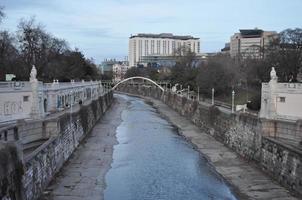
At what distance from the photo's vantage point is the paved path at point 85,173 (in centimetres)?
2400

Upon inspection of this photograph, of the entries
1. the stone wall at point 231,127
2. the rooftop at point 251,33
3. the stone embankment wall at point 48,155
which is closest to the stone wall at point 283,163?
the stone wall at point 231,127

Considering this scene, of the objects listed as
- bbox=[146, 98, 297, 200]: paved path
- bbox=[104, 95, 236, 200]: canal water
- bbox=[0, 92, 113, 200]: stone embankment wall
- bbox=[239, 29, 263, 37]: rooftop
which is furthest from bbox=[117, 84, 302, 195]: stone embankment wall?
bbox=[239, 29, 263, 37]: rooftop

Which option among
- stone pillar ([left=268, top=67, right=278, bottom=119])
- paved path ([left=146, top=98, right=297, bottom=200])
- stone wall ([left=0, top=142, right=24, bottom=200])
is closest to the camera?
stone wall ([left=0, top=142, right=24, bottom=200])

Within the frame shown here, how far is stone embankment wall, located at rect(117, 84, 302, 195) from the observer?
24.4m

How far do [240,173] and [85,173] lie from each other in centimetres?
905

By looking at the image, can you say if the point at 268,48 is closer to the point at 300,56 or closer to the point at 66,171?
the point at 300,56

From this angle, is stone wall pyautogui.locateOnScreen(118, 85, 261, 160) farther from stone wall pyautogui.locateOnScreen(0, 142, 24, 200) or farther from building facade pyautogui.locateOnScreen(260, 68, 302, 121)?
stone wall pyautogui.locateOnScreen(0, 142, 24, 200)

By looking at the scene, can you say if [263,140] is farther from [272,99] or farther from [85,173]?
[272,99]

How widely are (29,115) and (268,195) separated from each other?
914 inches

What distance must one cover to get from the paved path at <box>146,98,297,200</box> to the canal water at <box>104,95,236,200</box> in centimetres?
64

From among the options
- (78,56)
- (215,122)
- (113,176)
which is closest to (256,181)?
(113,176)

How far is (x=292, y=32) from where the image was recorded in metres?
75.1

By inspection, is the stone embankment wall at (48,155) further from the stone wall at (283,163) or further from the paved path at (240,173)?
the stone wall at (283,163)

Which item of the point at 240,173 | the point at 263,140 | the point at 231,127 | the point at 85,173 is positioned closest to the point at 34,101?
the point at 85,173
